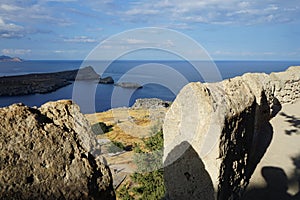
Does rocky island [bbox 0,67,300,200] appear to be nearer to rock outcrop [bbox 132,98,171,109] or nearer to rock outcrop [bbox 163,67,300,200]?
rock outcrop [bbox 163,67,300,200]

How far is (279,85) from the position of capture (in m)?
10.3

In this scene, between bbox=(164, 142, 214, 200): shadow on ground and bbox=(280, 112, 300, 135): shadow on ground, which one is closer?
bbox=(164, 142, 214, 200): shadow on ground

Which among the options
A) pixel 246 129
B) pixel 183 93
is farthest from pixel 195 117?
pixel 246 129

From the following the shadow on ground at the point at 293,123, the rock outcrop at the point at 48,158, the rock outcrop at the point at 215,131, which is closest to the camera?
the rock outcrop at the point at 48,158

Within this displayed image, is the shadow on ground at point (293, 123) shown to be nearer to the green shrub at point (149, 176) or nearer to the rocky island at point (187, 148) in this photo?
the rocky island at point (187, 148)

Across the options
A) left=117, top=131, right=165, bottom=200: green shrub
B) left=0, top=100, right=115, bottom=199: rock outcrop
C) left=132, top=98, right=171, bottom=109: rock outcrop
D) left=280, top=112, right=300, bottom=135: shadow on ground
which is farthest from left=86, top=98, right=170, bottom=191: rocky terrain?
left=0, top=100, right=115, bottom=199: rock outcrop

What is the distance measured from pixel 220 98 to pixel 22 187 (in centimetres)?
378

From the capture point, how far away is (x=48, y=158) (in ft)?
5.92

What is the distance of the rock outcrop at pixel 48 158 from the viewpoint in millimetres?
1680

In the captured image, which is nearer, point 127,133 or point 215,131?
point 215,131

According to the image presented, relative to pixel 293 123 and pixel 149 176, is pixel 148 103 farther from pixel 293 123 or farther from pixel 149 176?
pixel 149 176

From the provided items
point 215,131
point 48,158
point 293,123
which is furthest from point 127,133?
point 48,158

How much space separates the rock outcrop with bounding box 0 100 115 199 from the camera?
66.1 inches

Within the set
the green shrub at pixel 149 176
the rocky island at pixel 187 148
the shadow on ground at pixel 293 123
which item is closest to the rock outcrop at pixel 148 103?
the rocky island at pixel 187 148
